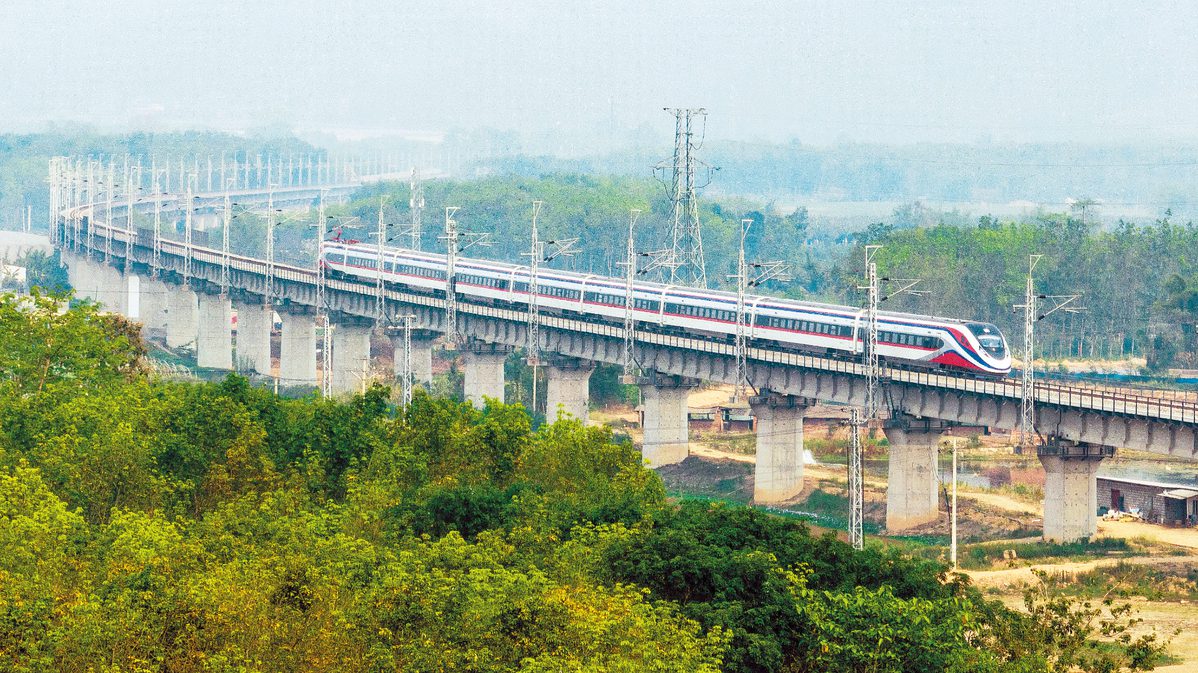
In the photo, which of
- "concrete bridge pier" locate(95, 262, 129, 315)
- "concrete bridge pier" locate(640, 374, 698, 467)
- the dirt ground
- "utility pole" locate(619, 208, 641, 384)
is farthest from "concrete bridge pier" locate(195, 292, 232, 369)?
"concrete bridge pier" locate(640, 374, 698, 467)

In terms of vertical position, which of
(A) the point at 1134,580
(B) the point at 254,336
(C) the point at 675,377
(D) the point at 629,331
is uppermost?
(D) the point at 629,331

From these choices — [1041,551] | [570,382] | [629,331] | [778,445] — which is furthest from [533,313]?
[1041,551]

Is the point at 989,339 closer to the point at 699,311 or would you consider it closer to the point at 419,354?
the point at 699,311

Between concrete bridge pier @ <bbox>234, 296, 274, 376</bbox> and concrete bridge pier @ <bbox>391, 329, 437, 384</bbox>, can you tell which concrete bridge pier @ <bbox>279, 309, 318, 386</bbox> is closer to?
concrete bridge pier @ <bbox>234, 296, 274, 376</bbox>

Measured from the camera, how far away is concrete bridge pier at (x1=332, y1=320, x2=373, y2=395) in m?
146

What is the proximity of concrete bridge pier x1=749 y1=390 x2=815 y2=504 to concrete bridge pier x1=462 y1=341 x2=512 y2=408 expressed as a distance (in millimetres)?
27904

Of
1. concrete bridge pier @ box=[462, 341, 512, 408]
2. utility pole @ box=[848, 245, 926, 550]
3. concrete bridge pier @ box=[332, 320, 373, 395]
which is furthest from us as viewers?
concrete bridge pier @ box=[332, 320, 373, 395]

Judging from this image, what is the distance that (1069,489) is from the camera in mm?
87625

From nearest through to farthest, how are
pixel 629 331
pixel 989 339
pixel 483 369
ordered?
pixel 989 339
pixel 629 331
pixel 483 369

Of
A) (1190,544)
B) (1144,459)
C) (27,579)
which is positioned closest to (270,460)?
(27,579)

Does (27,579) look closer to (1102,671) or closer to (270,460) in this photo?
(270,460)

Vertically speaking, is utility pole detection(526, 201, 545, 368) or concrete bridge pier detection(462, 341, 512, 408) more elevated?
utility pole detection(526, 201, 545, 368)

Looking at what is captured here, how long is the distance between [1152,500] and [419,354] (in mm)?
61614

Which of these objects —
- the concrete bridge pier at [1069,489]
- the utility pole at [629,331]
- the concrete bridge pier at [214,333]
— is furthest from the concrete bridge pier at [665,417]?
the concrete bridge pier at [214,333]
